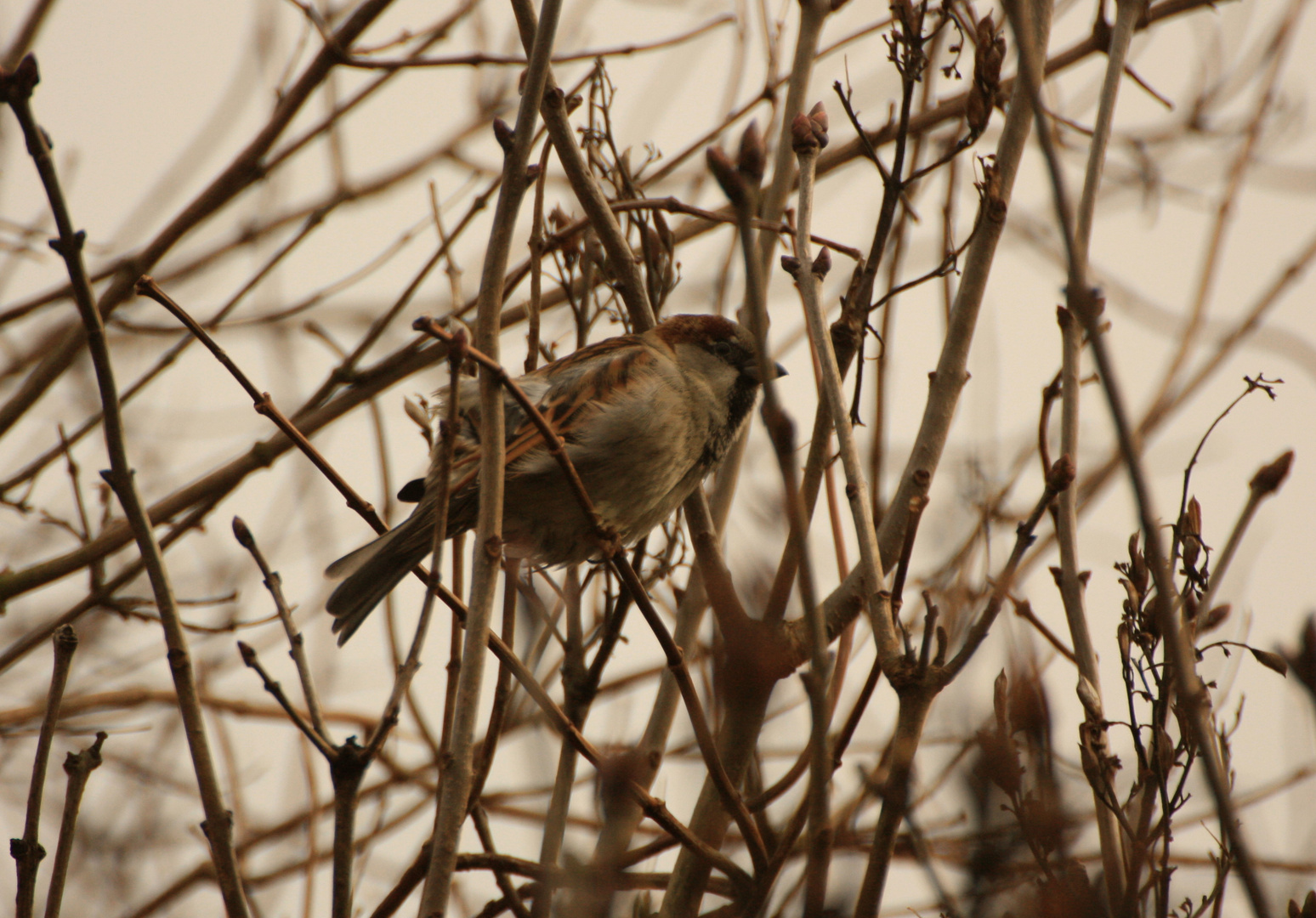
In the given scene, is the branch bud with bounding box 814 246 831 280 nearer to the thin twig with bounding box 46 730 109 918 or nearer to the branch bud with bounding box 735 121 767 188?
the branch bud with bounding box 735 121 767 188

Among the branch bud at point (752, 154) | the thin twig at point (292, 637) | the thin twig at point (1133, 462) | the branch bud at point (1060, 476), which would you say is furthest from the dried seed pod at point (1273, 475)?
the thin twig at point (292, 637)

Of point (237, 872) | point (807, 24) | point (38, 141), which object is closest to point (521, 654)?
point (237, 872)

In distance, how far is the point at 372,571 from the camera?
2730 millimetres

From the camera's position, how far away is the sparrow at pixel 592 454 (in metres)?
2.83

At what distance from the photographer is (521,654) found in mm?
1733

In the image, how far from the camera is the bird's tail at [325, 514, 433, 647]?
2.69 m

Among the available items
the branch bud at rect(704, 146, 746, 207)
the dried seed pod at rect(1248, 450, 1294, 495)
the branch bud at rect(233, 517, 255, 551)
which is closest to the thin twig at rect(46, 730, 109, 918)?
the branch bud at rect(233, 517, 255, 551)

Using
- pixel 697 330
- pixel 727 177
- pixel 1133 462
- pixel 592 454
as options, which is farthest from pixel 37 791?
pixel 697 330

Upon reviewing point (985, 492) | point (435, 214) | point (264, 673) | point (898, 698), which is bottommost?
point (898, 698)

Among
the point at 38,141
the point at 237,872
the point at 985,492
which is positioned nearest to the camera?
the point at 38,141

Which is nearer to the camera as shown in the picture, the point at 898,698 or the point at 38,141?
the point at 38,141

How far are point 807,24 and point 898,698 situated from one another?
1.35m

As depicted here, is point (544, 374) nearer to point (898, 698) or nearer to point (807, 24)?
point (807, 24)

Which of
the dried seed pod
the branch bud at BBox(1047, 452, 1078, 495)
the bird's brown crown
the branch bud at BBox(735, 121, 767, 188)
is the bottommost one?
the dried seed pod
